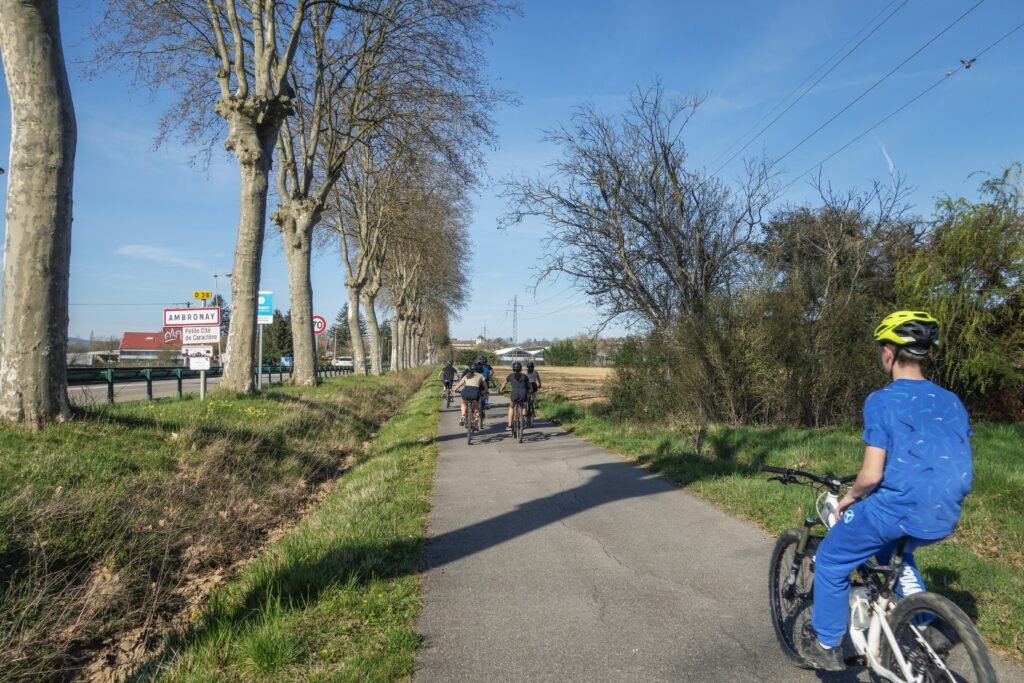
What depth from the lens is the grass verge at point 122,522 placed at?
431cm

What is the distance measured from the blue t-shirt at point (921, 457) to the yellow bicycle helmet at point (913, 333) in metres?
0.16

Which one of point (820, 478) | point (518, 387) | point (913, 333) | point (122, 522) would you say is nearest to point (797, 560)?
point (820, 478)

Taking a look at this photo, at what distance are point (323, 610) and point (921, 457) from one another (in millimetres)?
3545

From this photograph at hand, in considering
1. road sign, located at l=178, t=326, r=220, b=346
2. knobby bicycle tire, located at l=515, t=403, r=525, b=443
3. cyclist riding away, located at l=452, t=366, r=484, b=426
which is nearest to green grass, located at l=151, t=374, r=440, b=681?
knobby bicycle tire, located at l=515, t=403, r=525, b=443

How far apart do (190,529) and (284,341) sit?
9507 centimetres

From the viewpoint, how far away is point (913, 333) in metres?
3.05

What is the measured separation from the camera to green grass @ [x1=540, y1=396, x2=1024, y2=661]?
468 cm

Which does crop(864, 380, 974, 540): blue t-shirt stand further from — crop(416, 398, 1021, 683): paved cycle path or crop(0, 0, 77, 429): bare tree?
crop(0, 0, 77, 429): bare tree

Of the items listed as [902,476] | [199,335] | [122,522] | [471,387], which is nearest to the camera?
[902,476]

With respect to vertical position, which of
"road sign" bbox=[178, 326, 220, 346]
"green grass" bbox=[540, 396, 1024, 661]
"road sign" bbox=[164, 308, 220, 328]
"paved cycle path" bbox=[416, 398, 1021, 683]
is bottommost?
"paved cycle path" bbox=[416, 398, 1021, 683]

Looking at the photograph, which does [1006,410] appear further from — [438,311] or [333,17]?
[438,311]

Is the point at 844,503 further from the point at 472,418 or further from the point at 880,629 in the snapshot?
the point at 472,418

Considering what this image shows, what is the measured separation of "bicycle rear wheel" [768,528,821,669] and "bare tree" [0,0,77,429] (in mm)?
7313

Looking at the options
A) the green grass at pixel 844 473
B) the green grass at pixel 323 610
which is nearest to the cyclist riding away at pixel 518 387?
the green grass at pixel 844 473
